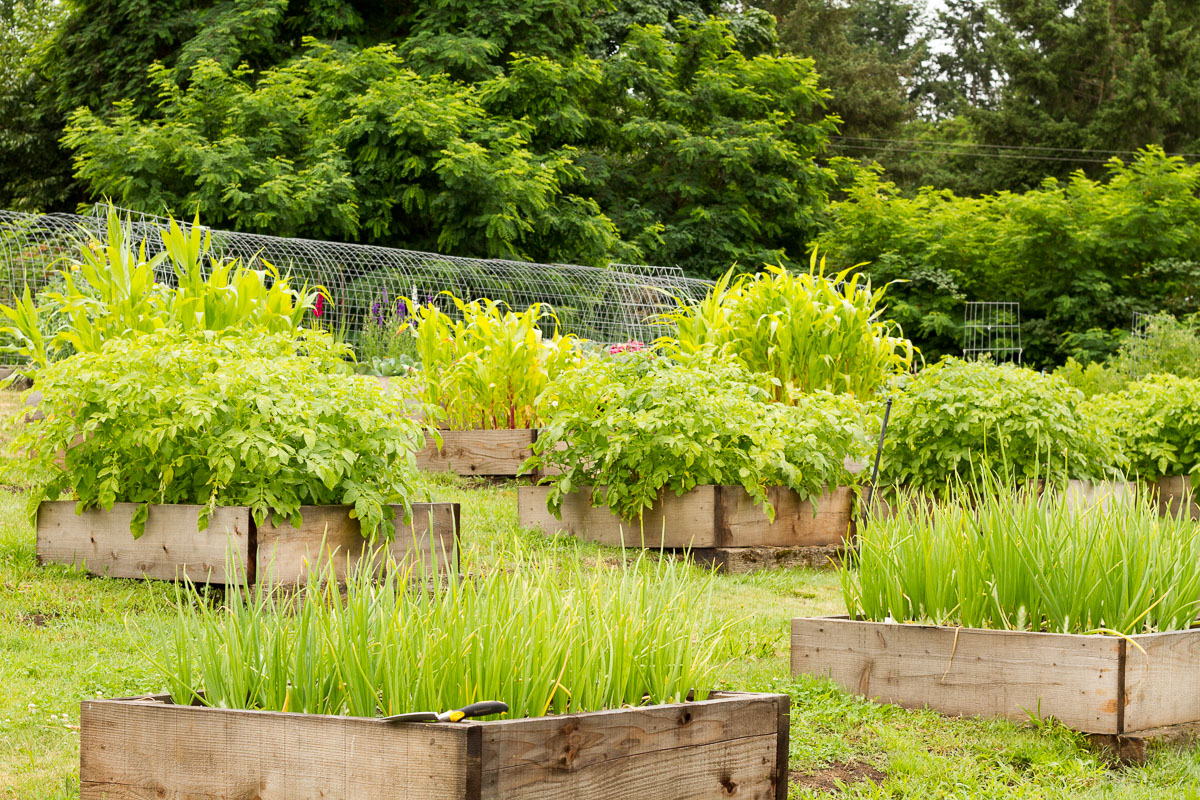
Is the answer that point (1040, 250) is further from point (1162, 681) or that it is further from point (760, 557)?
point (1162, 681)

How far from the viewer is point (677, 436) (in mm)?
4633

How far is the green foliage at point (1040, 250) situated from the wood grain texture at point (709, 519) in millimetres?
14555

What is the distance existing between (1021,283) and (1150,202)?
8.34 ft

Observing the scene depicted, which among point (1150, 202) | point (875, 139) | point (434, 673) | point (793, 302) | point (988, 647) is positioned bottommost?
point (988, 647)

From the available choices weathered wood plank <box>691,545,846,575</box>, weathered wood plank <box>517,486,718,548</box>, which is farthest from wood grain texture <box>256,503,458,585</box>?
weathered wood plank <box>691,545,846,575</box>

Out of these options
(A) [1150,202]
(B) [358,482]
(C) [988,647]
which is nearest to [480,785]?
(C) [988,647]

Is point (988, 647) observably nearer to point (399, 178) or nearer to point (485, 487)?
point (485, 487)

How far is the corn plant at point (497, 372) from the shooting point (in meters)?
6.61

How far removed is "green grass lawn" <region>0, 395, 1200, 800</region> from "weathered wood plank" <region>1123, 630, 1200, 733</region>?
92 mm

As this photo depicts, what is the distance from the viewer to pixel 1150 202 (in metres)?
19.1

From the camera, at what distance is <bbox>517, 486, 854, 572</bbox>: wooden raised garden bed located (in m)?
4.76

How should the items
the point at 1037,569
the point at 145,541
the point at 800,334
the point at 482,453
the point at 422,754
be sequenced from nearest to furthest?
the point at 422,754, the point at 1037,569, the point at 145,541, the point at 482,453, the point at 800,334

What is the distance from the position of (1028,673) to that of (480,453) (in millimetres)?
4093

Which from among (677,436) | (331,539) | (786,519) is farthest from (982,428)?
(331,539)
